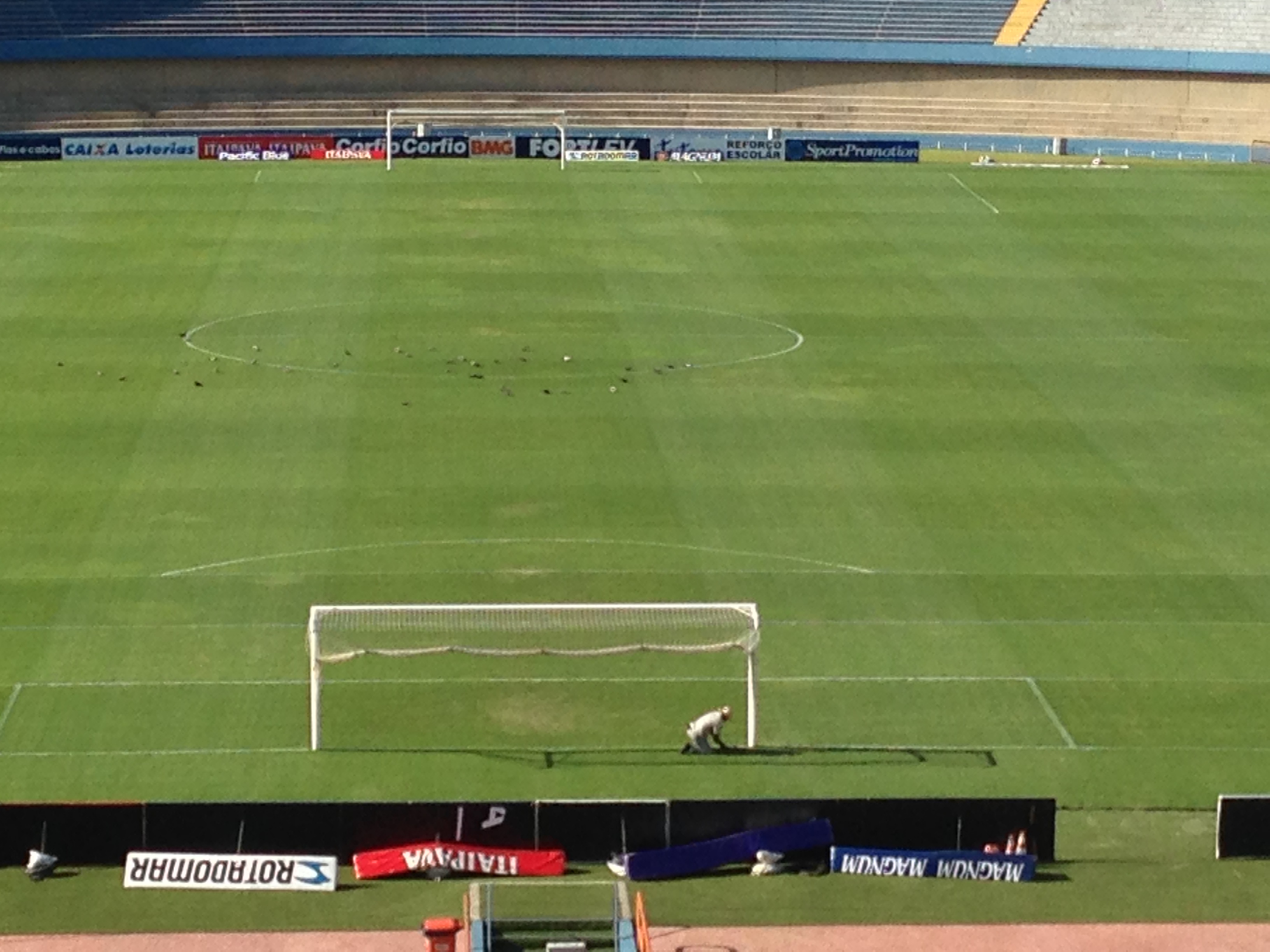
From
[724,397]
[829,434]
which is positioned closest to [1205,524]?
[829,434]

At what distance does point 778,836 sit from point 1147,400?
2874 cm

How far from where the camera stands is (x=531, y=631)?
4000 cm

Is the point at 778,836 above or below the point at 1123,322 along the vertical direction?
below

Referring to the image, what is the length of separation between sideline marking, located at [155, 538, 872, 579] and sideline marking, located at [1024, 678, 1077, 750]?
600 cm

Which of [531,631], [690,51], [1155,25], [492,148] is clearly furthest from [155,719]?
[1155,25]

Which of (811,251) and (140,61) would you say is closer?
(811,251)

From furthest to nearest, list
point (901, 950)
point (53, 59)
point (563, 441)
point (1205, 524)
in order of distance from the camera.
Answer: point (53, 59), point (563, 441), point (1205, 524), point (901, 950)

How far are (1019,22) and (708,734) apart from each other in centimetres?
8162

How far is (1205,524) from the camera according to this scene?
48344mm

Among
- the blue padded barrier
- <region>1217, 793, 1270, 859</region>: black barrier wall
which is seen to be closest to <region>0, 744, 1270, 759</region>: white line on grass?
<region>1217, 793, 1270, 859</region>: black barrier wall

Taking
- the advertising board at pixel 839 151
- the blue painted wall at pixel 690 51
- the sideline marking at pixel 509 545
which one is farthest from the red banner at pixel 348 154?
the sideline marking at pixel 509 545

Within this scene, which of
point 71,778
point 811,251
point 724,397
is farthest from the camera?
point 811,251

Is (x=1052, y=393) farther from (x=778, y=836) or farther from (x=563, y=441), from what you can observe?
(x=778, y=836)

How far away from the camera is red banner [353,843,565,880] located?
102 ft
